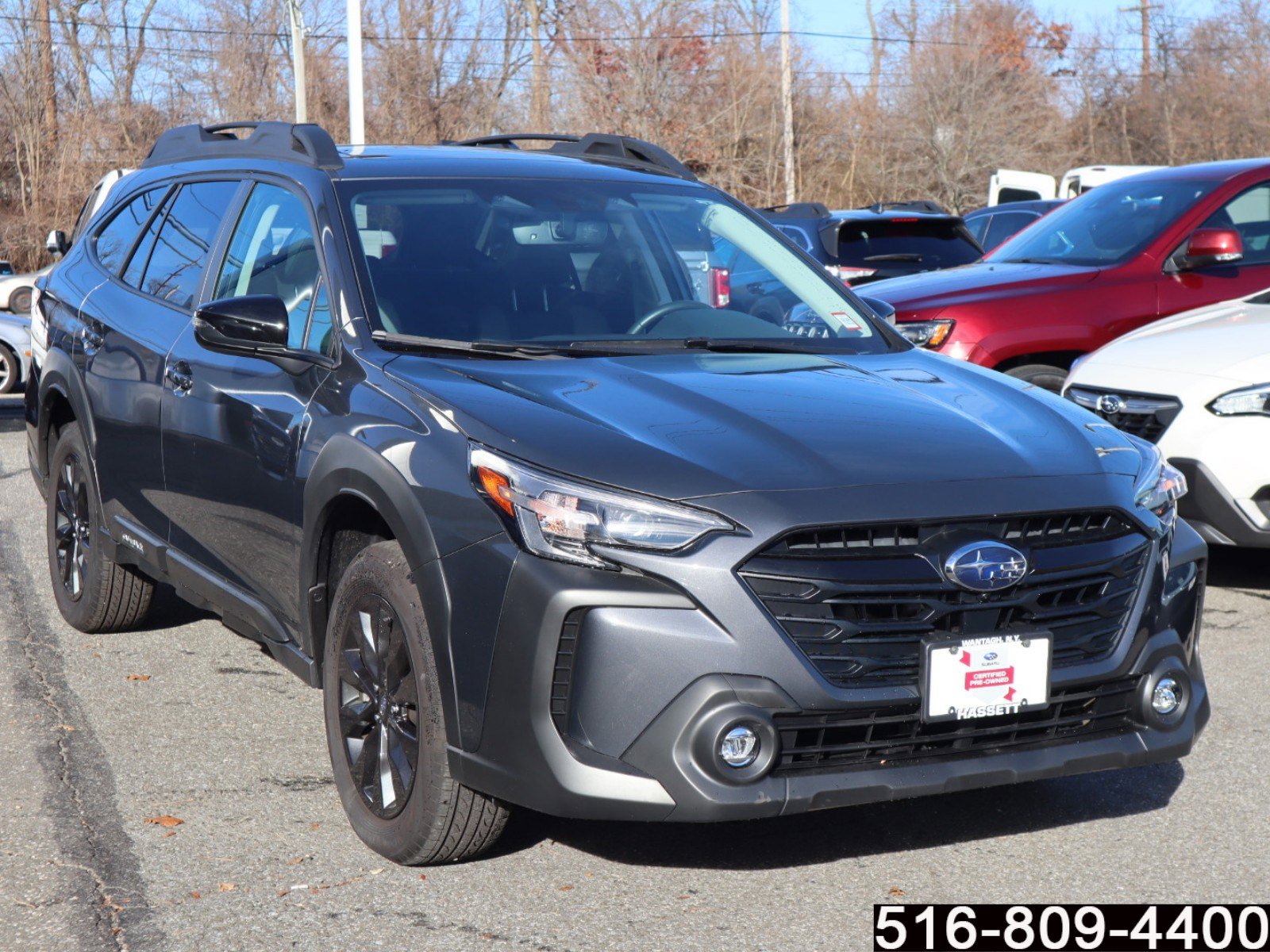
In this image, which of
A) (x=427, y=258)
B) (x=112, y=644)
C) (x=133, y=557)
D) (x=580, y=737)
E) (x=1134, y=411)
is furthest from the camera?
(x=1134, y=411)

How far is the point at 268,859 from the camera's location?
3857 mm

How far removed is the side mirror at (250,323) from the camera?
13.6 feet

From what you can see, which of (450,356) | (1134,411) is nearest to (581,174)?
(450,356)

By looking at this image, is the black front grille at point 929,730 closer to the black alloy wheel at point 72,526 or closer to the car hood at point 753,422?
the car hood at point 753,422

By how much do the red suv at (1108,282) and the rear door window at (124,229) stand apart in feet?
12.5

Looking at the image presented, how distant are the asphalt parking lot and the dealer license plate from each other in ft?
1.71

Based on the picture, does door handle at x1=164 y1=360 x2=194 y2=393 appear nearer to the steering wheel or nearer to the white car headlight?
the steering wheel

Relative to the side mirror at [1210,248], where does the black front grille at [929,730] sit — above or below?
below

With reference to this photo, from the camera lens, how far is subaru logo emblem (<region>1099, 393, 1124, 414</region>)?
6.79m

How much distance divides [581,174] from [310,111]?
34.6 m

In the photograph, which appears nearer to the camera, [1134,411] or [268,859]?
[268,859]

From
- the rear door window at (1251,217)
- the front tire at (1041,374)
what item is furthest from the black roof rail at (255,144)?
the rear door window at (1251,217)

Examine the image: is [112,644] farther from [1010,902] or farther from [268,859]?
[1010,902]

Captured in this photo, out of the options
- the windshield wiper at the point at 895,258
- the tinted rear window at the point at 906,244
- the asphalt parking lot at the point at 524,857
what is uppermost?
the tinted rear window at the point at 906,244
